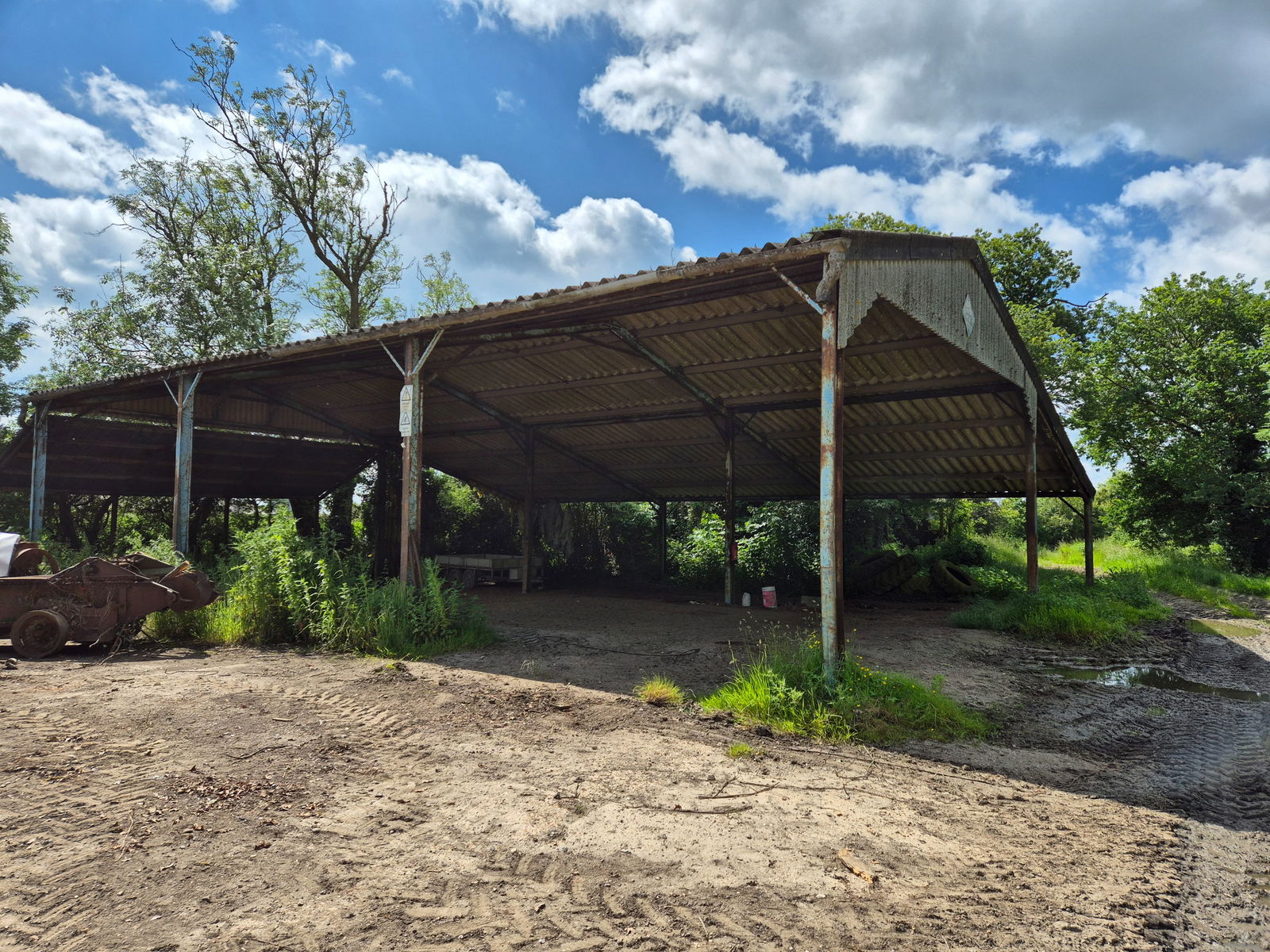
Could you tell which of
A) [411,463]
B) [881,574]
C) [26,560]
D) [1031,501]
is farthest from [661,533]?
[26,560]

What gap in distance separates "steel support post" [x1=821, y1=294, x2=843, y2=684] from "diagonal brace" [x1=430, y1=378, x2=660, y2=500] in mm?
8885

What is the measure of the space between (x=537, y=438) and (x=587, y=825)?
41.6 ft

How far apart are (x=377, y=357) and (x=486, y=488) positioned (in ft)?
29.5

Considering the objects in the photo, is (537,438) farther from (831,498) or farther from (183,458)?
(831,498)

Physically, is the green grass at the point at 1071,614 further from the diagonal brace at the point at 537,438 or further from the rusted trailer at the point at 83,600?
the rusted trailer at the point at 83,600

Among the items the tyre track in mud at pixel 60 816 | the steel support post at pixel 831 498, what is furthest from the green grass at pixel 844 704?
the tyre track in mud at pixel 60 816

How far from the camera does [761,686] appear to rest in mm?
5281

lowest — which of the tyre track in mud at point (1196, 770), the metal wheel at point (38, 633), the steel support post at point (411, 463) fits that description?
the tyre track in mud at point (1196, 770)

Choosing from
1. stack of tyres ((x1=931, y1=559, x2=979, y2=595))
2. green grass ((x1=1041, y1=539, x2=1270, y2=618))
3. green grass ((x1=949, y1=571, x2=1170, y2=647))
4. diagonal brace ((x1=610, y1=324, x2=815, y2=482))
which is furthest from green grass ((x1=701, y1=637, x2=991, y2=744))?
green grass ((x1=1041, y1=539, x2=1270, y2=618))

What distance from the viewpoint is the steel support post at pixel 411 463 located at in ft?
28.5

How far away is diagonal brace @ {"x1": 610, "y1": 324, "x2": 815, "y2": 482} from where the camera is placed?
32.7 feet

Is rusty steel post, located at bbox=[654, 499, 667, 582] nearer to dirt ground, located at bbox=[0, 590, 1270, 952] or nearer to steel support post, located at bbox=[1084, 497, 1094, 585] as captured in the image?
steel support post, located at bbox=[1084, 497, 1094, 585]

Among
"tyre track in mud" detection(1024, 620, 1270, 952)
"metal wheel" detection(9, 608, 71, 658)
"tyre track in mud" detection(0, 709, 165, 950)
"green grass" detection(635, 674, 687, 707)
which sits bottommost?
"tyre track in mud" detection(1024, 620, 1270, 952)

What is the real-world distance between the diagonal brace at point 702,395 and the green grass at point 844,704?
18.2 feet
